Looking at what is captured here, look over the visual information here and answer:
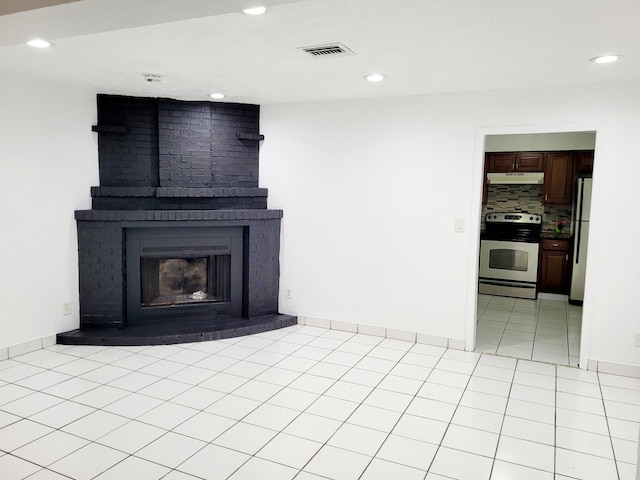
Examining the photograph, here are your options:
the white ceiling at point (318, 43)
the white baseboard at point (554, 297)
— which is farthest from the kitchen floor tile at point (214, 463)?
the white baseboard at point (554, 297)

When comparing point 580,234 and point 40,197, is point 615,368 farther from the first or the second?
point 40,197

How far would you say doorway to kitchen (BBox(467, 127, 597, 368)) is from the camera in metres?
4.28

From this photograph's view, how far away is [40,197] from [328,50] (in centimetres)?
290

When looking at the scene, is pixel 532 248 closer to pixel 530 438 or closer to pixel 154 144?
pixel 530 438

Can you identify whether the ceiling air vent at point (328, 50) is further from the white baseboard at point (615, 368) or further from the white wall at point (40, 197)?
the white baseboard at point (615, 368)

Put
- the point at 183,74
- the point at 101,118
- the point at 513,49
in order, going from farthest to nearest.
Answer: the point at 101,118
the point at 183,74
the point at 513,49

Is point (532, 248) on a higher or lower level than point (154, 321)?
higher

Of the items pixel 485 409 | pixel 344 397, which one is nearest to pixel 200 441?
pixel 344 397

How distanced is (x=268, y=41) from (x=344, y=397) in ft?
8.06

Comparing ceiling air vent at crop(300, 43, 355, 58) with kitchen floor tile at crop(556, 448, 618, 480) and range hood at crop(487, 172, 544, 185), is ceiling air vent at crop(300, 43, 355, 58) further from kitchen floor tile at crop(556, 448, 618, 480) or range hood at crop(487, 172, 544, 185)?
range hood at crop(487, 172, 544, 185)

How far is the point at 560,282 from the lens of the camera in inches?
247

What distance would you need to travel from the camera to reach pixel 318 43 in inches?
112

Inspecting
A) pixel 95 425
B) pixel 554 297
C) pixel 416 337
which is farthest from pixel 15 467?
pixel 554 297

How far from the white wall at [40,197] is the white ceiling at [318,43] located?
10.9 inches
